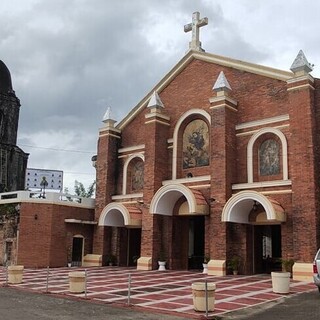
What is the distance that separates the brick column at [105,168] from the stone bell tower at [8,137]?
11.8 metres

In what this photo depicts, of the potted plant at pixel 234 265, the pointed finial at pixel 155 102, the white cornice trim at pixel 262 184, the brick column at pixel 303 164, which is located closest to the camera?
the brick column at pixel 303 164

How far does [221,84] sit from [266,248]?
842 centimetres

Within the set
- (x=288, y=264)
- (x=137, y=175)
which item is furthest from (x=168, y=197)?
(x=288, y=264)

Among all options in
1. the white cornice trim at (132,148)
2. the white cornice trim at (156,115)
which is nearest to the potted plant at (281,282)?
the white cornice trim at (156,115)

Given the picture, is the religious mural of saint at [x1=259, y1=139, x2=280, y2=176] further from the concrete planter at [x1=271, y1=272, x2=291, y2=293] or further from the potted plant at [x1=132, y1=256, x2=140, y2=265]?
the potted plant at [x1=132, y1=256, x2=140, y2=265]

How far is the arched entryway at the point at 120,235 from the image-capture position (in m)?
24.4

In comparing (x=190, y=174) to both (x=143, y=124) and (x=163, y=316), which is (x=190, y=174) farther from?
(x=163, y=316)

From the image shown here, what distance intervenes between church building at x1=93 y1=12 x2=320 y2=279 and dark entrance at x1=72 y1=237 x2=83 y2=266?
1039 millimetres

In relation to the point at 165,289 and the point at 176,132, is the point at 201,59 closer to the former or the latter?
the point at 176,132

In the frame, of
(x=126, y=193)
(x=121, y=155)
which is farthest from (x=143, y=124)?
A: (x=126, y=193)

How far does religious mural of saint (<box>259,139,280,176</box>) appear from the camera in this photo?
20659 millimetres

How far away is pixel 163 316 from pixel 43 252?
47.3ft

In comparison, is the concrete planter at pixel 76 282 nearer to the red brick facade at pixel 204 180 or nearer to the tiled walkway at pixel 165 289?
the tiled walkway at pixel 165 289

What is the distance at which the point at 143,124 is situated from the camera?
26.7 metres
